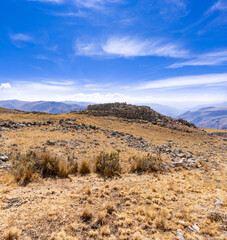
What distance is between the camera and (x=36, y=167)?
21.8 ft

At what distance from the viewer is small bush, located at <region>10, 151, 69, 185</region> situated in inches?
232

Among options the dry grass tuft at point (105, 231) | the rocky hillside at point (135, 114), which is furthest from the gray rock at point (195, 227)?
the rocky hillside at point (135, 114)

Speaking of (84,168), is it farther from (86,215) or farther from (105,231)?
(105,231)

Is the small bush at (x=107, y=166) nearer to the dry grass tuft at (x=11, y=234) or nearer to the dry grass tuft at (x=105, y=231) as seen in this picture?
the dry grass tuft at (x=105, y=231)

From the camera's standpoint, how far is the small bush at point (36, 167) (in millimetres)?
5895

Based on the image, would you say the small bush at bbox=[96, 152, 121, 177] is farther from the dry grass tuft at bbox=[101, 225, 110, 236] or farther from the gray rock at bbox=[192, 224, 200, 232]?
the gray rock at bbox=[192, 224, 200, 232]

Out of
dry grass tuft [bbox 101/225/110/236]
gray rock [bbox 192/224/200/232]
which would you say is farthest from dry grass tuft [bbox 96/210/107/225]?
gray rock [bbox 192/224/200/232]

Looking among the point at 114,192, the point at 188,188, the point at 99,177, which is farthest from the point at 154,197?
the point at 99,177

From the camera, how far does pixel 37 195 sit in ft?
16.1

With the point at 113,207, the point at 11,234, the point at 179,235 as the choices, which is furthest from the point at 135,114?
the point at 11,234

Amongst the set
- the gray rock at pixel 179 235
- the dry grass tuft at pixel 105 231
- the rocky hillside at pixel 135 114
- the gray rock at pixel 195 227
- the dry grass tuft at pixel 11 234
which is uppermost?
the rocky hillside at pixel 135 114

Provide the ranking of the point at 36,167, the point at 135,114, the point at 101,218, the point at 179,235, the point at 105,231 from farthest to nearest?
1. the point at 135,114
2. the point at 36,167
3. the point at 101,218
4. the point at 179,235
5. the point at 105,231

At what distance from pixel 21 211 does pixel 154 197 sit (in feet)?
15.3

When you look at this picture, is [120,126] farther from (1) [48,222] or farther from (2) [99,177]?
(1) [48,222]
